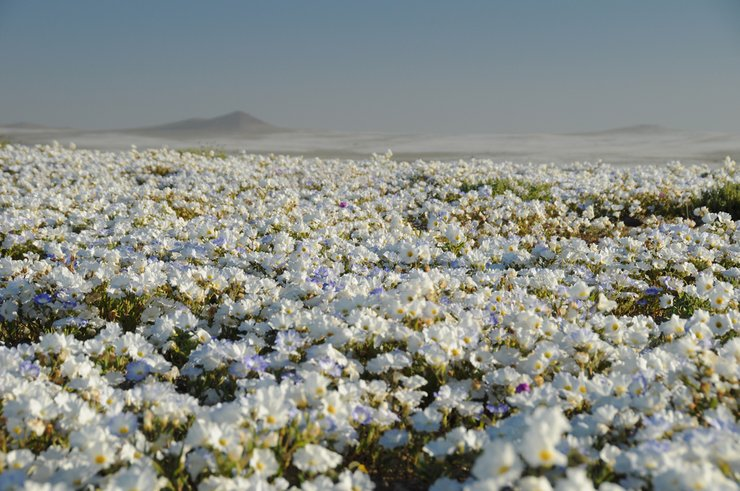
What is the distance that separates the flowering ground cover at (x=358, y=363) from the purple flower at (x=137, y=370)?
0.01m

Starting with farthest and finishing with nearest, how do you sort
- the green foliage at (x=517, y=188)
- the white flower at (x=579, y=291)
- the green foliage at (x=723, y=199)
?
the green foliage at (x=517, y=188)
the green foliage at (x=723, y=199)
the white flower at (x=579, y=291)

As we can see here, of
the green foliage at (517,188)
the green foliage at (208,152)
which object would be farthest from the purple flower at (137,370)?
the green foliage at (208,152)

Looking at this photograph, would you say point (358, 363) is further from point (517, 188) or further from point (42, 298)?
point (517, 188)

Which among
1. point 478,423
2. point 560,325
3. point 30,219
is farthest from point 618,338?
point 30,219

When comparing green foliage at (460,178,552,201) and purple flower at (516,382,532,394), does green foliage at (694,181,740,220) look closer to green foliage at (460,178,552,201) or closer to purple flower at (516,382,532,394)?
green foliage at (460,178,552,201)

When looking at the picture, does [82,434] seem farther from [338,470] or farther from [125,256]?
[125,256]

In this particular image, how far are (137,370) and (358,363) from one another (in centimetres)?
140

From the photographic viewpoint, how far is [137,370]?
411 cm

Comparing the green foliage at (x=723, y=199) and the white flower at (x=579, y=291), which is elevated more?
the green foliage at (x=723, y=199)

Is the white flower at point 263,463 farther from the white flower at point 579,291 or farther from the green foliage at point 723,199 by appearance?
the green foliage at point 723,199

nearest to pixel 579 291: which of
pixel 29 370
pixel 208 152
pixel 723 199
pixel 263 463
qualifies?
pixel 263 463

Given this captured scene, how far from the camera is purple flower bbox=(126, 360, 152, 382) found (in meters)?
4.10

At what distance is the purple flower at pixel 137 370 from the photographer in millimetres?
A: 4098

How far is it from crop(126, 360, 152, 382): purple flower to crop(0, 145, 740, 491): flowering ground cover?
0.04 ft
